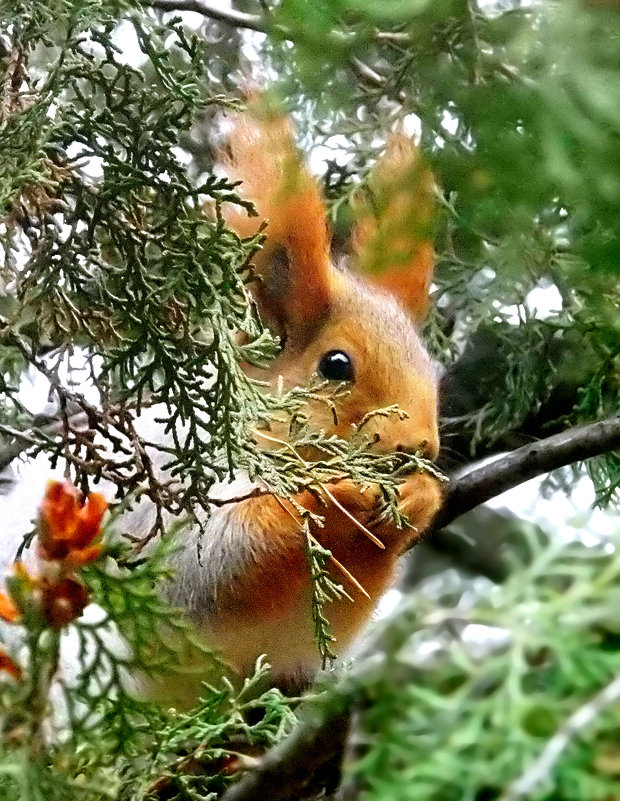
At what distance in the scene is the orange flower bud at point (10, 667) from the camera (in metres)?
0.43

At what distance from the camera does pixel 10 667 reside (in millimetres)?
430

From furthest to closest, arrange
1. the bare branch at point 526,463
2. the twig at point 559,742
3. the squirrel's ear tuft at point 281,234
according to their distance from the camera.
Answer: the squirrel's ear tuft at point 281,234 < the bare branch at point 526,463 < the twig at point 559,742

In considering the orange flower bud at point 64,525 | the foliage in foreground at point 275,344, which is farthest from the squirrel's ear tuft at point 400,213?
the orange flower bud at point 64,525

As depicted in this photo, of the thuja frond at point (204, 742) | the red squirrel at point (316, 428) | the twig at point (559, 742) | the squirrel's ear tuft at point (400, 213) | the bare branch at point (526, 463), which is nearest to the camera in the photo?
the twig at point (559, 742)

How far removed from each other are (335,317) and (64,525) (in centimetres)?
67

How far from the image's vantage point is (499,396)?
44.8 inches

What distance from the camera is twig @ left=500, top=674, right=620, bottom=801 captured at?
0.21m

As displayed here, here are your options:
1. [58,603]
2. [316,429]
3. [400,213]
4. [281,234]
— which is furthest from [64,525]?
[281,234]

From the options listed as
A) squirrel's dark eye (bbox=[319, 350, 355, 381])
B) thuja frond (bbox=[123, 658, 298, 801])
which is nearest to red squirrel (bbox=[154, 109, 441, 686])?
squirrel's dark eye (bbox=[319, 350, 355, 381])

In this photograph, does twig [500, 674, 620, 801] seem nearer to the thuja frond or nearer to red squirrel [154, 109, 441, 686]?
the thuja frond

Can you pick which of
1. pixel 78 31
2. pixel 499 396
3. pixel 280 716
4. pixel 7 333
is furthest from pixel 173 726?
pixel 499 396

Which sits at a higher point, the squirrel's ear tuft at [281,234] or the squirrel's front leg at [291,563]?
the squirrel's ear tuft at [281,234]

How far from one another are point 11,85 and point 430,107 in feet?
1.38

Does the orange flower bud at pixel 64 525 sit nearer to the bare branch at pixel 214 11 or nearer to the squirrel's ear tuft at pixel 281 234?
the squirrel's ear tuft at pixel 281 234
